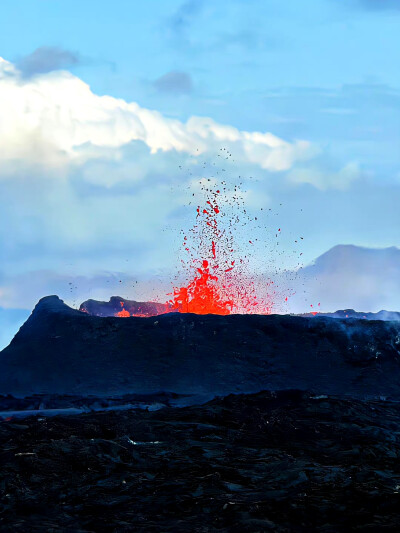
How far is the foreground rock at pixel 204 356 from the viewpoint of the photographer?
15938 mm

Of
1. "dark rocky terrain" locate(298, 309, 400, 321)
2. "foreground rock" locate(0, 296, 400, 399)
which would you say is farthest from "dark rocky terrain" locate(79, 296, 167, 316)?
"foreground rock" locate(0, 296, 400, 399)

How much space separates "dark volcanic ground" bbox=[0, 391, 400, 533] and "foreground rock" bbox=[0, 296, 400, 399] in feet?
6.07

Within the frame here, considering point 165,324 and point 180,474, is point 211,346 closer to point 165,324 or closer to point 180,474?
point 165,324

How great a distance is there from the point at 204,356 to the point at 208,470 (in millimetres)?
6725

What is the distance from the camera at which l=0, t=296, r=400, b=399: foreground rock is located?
15.9 m

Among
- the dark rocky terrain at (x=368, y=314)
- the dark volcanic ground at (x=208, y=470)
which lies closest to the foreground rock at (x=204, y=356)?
the dark volcanic ground at (x=208, y=470)

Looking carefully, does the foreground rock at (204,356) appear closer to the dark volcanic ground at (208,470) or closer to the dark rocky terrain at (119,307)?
the dark volcanic ground at (208,470)

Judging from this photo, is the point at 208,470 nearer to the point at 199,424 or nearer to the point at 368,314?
the point at 199,424

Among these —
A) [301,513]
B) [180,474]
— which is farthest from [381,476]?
[180,474]

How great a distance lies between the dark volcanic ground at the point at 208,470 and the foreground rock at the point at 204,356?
6.07 feet

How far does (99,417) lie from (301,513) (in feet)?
19.7

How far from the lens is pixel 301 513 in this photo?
26.2 ft

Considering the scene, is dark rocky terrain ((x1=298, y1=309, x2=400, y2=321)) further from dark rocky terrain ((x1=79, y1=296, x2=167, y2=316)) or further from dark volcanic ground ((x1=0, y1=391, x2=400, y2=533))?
dark volcanic ground ((x1=0, y1=391, x2=400, y2=533))

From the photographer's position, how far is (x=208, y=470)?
970cm
